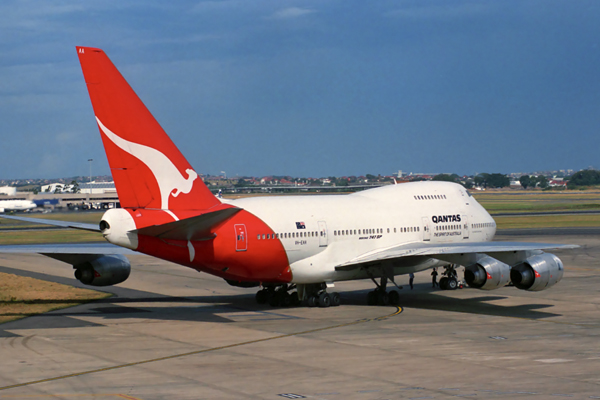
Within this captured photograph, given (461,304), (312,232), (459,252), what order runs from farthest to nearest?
1. (461,304)
2. (312,232)
3. (459,252)

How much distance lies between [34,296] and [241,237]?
48.9 feet

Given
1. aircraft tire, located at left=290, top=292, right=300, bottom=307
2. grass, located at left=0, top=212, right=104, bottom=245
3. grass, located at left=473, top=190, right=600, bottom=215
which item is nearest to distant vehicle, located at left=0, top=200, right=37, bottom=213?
grass, located at left=0, top=212, right=104, bottom=245

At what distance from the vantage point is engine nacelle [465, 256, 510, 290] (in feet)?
102

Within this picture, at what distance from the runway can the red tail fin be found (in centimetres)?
543

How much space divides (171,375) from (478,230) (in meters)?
24.3

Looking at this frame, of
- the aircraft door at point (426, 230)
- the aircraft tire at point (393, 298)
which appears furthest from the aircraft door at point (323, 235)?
the aircraft door at point (426, 230)

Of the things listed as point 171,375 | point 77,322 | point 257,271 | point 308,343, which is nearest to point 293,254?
point 257,271

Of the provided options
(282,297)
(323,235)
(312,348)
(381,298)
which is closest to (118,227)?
(312,348)

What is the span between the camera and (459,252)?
3072cm

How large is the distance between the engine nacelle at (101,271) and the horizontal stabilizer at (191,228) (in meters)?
6.32

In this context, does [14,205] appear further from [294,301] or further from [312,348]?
[312,348]

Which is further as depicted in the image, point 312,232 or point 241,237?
point 312,232

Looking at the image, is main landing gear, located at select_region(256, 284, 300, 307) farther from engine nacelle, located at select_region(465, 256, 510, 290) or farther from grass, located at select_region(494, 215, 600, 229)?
grass, located at select_region(494, 215, 600, 229)

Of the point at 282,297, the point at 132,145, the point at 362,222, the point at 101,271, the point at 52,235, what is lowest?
the point at 282,297
